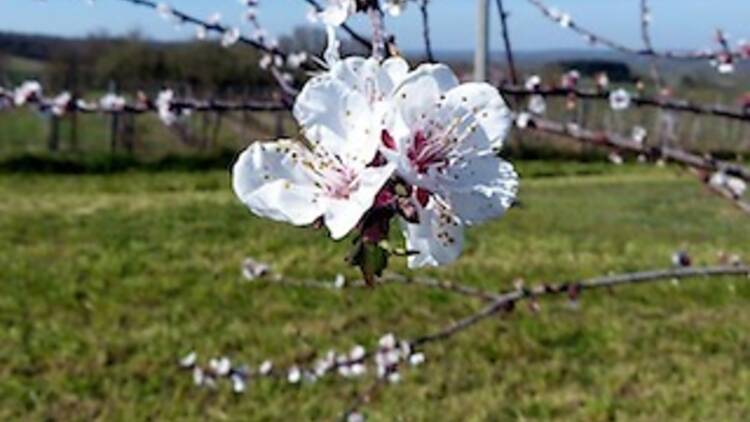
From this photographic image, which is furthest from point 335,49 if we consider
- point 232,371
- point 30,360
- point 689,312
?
point 689,312

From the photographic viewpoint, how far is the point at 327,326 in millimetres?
4270

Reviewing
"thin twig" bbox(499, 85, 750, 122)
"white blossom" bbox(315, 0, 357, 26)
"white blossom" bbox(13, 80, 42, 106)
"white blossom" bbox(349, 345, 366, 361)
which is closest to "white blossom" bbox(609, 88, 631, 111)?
"thin twig" bbox(499, 85, 750, 122)

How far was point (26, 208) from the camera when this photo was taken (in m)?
7.74

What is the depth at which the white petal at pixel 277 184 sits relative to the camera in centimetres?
50

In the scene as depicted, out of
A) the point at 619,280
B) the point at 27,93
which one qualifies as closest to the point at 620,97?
the point at 619,280

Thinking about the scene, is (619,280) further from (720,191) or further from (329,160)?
(329,160)

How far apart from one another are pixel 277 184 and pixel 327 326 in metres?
3.78

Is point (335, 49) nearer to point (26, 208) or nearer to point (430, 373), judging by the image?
point (430, 373)

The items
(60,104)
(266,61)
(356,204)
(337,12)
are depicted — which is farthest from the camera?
(60,104)

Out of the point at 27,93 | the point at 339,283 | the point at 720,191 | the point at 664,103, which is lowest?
the point at 339,283

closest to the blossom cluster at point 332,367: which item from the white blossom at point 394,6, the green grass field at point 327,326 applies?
the green grass field at point 327,326

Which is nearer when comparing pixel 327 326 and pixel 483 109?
pixel 483 109

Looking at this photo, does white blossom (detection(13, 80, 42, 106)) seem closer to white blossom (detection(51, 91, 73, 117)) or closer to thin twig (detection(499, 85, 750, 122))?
white blossom (detection(51, 91, 73, 117))

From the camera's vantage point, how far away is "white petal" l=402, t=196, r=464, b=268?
1.75 ft
